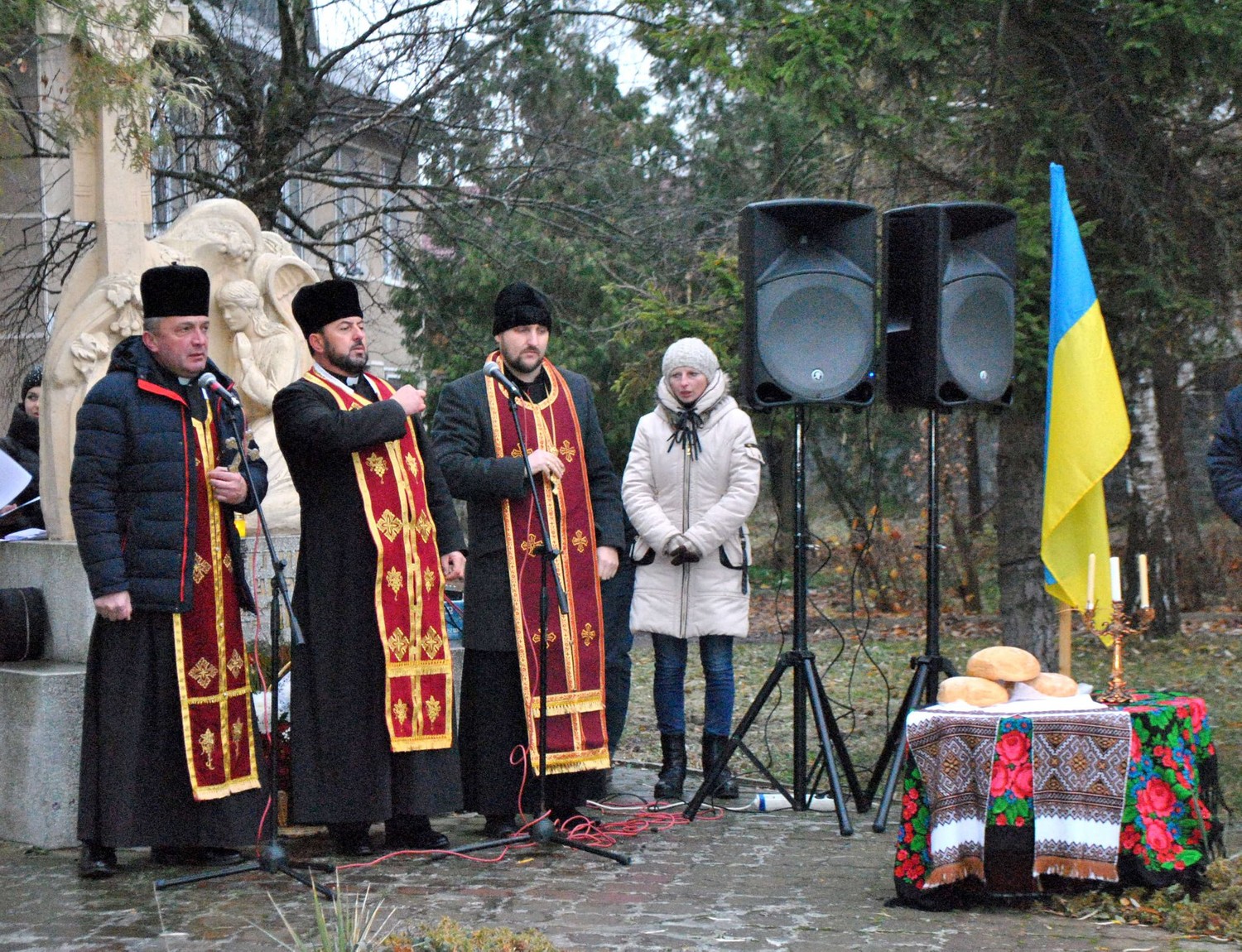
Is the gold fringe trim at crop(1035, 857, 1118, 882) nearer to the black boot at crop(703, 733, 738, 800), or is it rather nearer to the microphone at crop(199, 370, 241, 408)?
the black boot at crop(703, 733, 738, 800)

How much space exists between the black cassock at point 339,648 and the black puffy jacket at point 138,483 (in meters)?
0.25

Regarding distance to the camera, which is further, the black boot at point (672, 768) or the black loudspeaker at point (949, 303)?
the black boot at point (672, 768)

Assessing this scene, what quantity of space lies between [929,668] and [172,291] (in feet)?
10.7

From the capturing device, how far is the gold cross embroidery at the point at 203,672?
221 inches

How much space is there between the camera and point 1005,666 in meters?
5.21

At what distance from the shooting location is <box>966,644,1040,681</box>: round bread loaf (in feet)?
17.1

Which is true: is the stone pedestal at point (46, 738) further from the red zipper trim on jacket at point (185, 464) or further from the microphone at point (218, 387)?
the microphone at point (218, 387)

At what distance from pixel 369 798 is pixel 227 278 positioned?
9.49 feet

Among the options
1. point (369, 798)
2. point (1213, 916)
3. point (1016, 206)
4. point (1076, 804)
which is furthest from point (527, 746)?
point (1016, 206)

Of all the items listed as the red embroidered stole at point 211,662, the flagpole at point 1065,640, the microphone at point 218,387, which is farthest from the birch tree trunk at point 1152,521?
the microphone at point 218,387

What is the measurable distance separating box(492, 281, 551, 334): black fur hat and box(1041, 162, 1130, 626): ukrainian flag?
6.56ft

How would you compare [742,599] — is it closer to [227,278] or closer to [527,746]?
[527,746]

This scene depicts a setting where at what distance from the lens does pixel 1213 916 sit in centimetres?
469

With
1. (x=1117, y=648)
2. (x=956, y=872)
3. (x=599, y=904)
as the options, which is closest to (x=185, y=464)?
(x=599, y=904)
